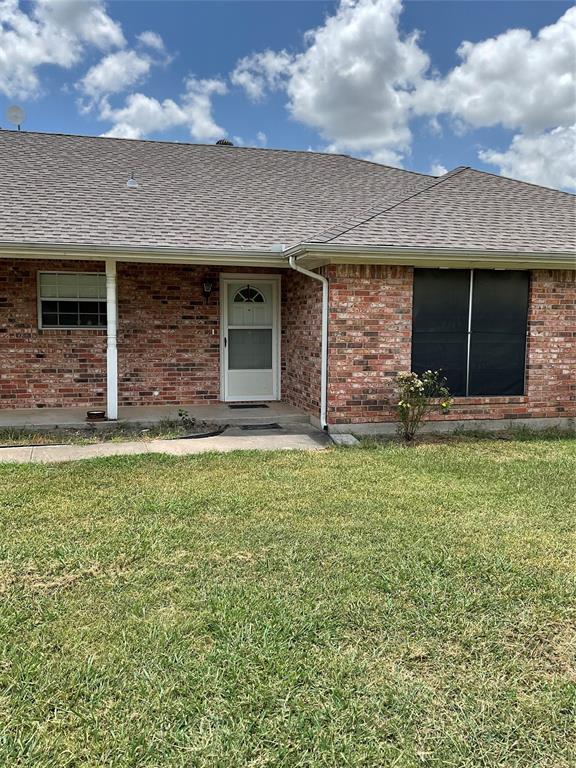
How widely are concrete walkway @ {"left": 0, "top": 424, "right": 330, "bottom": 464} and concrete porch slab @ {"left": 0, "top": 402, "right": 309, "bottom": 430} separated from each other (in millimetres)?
498

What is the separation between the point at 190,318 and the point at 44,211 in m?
2.72

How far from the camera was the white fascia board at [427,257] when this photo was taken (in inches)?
299

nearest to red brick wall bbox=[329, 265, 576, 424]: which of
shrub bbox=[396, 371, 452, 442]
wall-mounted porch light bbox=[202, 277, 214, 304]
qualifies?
shrub bbox=[396, 371, 452, 442]

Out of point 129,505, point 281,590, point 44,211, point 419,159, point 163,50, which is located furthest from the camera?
point 419,159

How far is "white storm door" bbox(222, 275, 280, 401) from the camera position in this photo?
10.2 metres

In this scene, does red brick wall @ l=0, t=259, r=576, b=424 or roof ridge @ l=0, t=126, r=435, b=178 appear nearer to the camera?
red brick wall @ l=0, t=259, r=576, b=424

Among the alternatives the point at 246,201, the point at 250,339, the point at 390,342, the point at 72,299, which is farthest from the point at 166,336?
the point at 390,342

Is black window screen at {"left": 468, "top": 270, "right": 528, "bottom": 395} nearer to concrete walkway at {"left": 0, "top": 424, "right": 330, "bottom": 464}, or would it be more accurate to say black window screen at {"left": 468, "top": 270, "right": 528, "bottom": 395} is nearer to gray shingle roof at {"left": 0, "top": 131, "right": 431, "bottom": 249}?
concrete walkway at {"left": 0, "top": 424, "right": 330, "bottom": 464}

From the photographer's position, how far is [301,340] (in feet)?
30.6

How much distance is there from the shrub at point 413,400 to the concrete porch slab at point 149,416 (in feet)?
5.19

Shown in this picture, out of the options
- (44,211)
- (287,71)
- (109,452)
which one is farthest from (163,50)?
(109,452)

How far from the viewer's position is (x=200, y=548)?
408 cm

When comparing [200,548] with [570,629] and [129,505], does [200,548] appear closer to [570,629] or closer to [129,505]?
[129,505]

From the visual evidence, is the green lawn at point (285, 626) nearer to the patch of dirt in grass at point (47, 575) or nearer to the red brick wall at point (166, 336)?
the patch of dirt in grass at point (47, 575)
